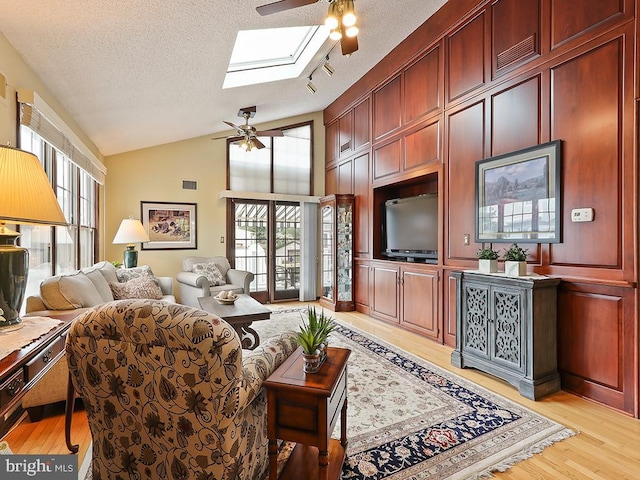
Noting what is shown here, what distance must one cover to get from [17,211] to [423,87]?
13.8 feet

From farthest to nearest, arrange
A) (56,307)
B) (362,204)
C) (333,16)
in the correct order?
1. (362,204)
2. (333,16)
3. (56,307)

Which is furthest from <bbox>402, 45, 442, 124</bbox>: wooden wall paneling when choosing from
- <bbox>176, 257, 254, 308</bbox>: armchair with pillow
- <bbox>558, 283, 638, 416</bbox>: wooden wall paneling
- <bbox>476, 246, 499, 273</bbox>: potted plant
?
<bbox>176, 257, 254, 308</bbox>: armchair with pillow

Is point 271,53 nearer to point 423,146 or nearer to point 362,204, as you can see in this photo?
point 423,146

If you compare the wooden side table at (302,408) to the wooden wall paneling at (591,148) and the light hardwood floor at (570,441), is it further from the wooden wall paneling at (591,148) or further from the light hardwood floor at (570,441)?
the wooden wall paneling at (591,148)

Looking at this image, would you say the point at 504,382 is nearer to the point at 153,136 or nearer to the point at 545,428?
the point at 545,428

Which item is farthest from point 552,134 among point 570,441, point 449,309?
point 570,441

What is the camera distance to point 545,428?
2156mm

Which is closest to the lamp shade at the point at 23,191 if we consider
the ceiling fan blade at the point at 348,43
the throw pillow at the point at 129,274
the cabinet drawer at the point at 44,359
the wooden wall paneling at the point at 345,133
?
the cabinet drawer at the point at 44,359

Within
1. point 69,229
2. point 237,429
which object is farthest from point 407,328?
point 69,229

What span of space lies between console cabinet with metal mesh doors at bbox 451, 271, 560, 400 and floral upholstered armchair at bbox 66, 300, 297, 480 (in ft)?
7.35

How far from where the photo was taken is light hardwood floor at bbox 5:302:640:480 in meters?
1.76

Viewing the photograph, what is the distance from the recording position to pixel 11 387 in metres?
1.23

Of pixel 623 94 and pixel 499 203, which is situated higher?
pixel 623 94

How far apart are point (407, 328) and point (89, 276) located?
366 centimetres
